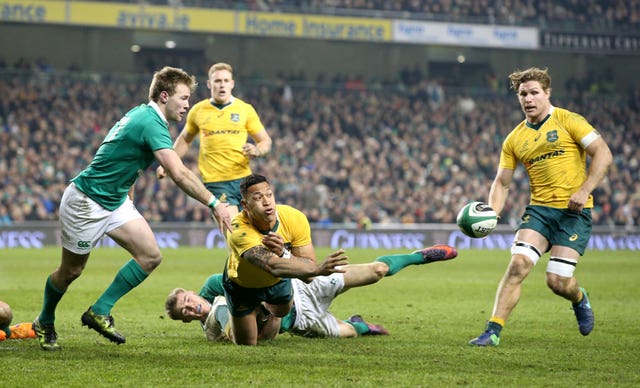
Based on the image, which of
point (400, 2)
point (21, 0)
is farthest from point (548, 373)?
point (400, 2)

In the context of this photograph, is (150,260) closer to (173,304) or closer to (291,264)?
(173,304)

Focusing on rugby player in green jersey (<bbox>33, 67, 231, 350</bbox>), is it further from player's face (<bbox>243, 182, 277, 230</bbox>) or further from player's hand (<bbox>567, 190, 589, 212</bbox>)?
player's hand (<bbox>567, 190, 589, 212</bbox>)

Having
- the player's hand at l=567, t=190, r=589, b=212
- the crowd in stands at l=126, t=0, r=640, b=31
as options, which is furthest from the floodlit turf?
the crowd in stands at l=126, t=0, r=640, b=31

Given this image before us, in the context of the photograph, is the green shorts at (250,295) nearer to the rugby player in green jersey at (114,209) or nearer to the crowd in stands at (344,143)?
the rugby player in green jersey at (114,209)

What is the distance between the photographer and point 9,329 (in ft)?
27.0

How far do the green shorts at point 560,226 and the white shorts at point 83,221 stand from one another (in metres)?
3.58

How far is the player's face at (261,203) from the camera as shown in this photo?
23.9 feet

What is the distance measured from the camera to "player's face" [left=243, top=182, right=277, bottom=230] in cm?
728

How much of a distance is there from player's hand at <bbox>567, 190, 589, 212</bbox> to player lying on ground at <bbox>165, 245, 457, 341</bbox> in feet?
3.56

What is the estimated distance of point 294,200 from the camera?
28.9 meters

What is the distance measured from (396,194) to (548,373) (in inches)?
→ 981

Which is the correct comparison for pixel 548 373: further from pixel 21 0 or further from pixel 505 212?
pixel 21 0

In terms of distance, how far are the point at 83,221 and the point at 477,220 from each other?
3.39m

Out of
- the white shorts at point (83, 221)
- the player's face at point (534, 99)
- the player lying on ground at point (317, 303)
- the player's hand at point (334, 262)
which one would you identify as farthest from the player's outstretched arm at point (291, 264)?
the player's face at point (534, 99)
